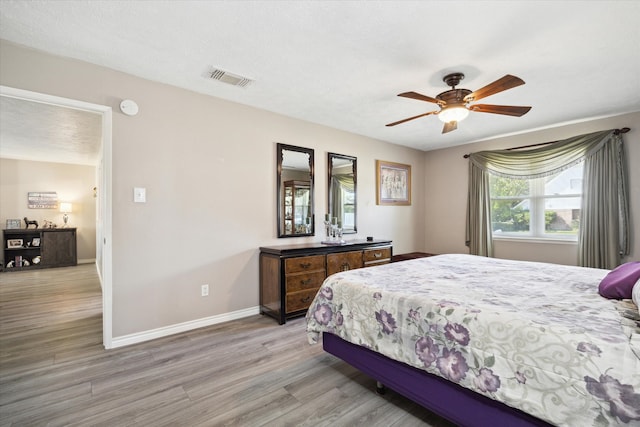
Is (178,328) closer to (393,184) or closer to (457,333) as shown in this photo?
(457,333)

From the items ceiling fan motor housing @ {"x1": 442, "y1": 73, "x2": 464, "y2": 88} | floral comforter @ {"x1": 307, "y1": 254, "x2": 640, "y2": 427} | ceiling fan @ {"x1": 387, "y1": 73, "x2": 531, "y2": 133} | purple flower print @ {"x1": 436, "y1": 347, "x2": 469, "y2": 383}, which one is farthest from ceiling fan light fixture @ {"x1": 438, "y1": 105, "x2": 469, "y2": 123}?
purple flower print @ {"x1": 436, "y1": 347, "x2": 469, "y2": 383}

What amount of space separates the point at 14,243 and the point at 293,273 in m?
→ 6.96

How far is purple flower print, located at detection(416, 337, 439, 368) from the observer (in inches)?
58.5

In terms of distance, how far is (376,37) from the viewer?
211cm

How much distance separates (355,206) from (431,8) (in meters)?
2.98

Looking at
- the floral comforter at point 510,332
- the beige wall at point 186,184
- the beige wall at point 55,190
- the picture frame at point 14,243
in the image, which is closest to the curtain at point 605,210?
the beige wall at point 186,184

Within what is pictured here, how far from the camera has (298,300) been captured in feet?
10.7

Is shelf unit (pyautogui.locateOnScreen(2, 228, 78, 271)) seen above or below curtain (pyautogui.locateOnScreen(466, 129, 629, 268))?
below

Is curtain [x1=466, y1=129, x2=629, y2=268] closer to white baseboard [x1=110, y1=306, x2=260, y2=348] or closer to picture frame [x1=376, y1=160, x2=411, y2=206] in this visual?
picture frame [x1=376, y1=160, x2=411, y2=206]

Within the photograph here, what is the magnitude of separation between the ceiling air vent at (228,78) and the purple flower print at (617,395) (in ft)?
9.78

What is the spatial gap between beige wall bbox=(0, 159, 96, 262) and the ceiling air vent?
6.54m

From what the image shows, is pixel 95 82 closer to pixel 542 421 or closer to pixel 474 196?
pixel 542 421

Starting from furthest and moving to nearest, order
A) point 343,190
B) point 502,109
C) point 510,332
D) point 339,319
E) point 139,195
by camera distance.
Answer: point 343,190 → point 139,195 → point 502,109 → point 339,319 → point 510,332

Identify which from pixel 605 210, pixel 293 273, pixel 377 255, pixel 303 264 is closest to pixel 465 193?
pixel 605 210
